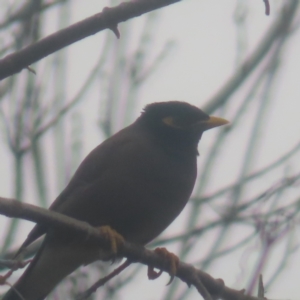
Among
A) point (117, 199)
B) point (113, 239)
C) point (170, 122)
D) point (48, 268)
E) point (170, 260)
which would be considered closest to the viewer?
point (113, 239)

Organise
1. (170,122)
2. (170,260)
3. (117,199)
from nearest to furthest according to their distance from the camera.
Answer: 1. (170,260)
2. (117,199)
3. (170,122)

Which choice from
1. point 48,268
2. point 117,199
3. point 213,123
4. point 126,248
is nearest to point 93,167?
point 117,199

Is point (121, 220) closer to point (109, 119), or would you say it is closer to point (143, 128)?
point (143, 128)

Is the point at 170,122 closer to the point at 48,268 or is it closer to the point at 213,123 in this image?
the point at 213,123

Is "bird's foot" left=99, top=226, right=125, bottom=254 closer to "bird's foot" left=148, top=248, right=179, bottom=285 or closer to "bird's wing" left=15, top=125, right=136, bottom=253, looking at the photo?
"bird's foot" left=148, top=248, right=179, bottom=285

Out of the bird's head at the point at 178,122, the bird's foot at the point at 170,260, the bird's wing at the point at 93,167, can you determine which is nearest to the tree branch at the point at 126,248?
the bird's foot at the point at 170,260

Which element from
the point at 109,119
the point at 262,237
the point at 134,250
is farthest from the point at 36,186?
the point at 262,237

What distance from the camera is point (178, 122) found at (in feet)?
14.6

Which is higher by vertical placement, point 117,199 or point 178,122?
point 178,122

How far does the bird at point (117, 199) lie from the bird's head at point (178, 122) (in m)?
0.12

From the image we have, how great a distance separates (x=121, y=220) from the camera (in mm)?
3744

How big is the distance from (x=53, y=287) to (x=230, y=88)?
7.03 ft

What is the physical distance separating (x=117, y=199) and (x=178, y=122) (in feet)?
3.18

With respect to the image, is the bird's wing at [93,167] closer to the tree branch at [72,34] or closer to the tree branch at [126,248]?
the tree branch at [126,248]
